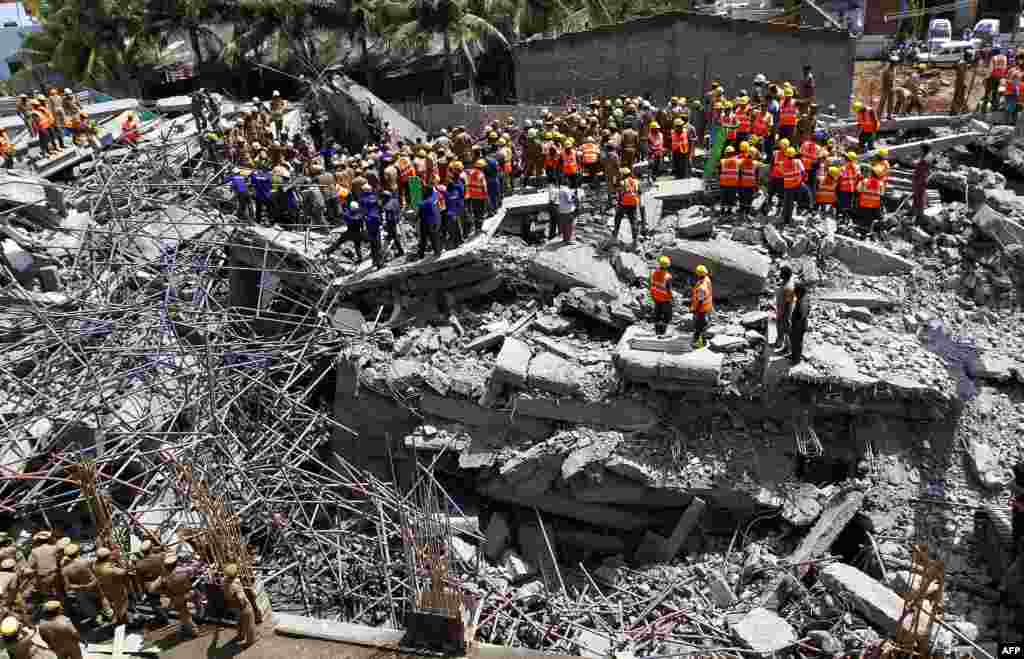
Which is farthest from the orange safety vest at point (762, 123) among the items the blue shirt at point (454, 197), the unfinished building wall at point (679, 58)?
the blue shirt at point (454, 197)

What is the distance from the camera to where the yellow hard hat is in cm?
767

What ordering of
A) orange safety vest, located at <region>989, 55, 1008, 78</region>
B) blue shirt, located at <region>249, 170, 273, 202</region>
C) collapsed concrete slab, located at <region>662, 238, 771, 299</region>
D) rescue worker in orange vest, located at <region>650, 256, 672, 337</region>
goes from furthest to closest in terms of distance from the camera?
orange safety vest, located at <region>989, 55, 1008, 78</region>, blue shirt, located at <region>249, 170, 273, 202</region>, collapsed concrete slab, located at <region>662, 238, 771, 299</region>, rescue worker in orange vest, located at <region>650, 256, 672, 337</region>

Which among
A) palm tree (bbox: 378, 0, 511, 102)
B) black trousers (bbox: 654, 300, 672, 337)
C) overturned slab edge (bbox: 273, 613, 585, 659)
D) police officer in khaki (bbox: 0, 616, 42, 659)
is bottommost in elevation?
overturned slab edge (bbox: 273, 613, 585, 659)

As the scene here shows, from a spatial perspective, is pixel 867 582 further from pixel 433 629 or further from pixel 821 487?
pixel 433 629

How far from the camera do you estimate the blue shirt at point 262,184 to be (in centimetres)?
1594

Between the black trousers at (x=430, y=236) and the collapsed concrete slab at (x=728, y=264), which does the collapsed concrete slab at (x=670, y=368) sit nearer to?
the collapsed concrete slab at (x=728, y=264)

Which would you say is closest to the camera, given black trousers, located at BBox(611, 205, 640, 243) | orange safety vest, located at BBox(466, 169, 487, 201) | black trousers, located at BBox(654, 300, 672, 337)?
black trousers, located at BBox(654, 300, 672, 337)

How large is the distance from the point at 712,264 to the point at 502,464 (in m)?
4.67

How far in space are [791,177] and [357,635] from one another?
400 inches

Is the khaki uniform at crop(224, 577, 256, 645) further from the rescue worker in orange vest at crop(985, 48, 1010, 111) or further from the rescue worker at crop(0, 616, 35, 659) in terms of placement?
the rescue worker in orange vest at crop(985, 48, 1010, 111)

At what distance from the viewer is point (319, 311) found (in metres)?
14.5

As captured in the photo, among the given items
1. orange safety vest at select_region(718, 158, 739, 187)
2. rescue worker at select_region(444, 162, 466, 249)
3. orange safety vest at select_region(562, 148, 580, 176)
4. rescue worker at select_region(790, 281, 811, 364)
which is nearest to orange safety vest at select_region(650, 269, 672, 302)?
rescue worker at select_region(790, 281, 811, 364)

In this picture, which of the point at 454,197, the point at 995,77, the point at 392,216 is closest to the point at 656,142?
the point at 454,197

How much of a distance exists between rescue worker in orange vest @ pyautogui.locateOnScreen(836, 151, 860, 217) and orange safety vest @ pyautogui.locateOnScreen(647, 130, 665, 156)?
3.49m
